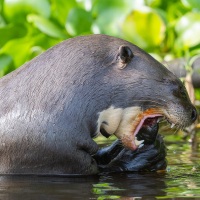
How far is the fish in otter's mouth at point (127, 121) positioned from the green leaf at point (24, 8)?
4702mm

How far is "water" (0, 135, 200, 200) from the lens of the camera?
19.5 feet

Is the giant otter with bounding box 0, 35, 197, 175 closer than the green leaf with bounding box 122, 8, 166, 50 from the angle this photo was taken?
Yes

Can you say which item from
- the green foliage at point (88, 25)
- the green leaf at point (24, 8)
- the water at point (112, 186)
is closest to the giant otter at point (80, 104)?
the water at point (112, 186)

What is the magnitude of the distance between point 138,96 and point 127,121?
20 cm

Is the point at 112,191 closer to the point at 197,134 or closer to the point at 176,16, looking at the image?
the point at 197,134

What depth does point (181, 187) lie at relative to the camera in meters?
6.27

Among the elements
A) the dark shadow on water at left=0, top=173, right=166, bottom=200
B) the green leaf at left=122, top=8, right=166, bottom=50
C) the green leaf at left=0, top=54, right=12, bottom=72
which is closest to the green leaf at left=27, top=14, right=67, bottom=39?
the green leaf at left=0, top=54, right=12, bottom=72

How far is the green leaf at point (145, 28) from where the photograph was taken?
36.3ft

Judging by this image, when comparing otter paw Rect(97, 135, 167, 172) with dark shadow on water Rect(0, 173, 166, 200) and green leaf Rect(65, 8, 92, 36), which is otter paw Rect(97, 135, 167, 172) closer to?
dark shadow on water Rect(0, 173, 166, 200)

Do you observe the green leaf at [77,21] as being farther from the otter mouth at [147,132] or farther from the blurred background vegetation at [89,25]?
the otter mouth at [147,132]

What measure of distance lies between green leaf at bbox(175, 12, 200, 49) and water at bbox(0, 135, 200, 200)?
3.95 m

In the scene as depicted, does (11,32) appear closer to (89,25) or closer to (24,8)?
(24,8)

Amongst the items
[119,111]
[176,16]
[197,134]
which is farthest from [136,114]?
[176,16]

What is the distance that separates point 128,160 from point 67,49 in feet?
3.22
